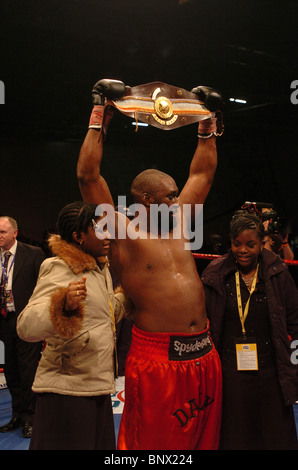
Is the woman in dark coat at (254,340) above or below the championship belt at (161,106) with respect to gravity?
below

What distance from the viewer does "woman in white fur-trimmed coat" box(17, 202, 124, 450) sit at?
1.54 meters

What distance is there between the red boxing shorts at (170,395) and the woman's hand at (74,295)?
0.33 meters

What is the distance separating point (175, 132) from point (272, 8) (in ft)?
12.7

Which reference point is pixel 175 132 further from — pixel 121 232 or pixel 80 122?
pixel 121 232

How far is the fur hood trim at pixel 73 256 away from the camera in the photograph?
5.46ft

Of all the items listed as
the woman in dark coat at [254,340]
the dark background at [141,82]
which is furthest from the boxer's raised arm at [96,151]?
the dark background at [141,82]

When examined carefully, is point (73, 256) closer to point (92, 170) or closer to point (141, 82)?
point (92, 170)

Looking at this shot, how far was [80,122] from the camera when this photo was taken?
25.4ft

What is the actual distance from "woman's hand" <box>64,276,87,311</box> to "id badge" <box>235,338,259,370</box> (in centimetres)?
80

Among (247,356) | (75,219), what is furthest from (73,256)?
(247,356)

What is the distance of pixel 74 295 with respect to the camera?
1.52m

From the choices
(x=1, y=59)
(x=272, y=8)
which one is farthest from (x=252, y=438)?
(x=1, y=59)

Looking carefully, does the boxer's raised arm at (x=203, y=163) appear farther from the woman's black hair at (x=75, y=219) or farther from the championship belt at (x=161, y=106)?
the woman's black hair at (x=75, y=219)
